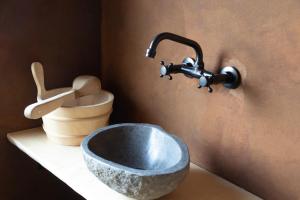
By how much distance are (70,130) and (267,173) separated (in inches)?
21.7

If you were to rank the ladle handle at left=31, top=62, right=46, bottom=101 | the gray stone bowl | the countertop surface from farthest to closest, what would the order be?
the ladle handle at left=31, top=62, right=46, bottom=101 < the countertop surface < the gray stone bowl

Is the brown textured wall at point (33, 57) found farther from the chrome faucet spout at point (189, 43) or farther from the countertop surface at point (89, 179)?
the chrome faucet spout at point (189, 43)

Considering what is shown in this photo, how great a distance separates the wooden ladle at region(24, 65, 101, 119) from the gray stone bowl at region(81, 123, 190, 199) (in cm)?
15

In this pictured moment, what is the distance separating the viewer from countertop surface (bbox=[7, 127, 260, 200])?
892 mm

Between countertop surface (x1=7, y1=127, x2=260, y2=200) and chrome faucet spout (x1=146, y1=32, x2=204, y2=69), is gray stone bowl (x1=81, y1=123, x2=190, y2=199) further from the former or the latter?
chrome faucet spout (x1=146, y1=32, x2=204, y2=69)

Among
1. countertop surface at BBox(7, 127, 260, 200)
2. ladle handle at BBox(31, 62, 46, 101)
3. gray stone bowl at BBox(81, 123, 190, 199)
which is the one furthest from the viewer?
ladle handle at BBox(31, 62, 46, 101)

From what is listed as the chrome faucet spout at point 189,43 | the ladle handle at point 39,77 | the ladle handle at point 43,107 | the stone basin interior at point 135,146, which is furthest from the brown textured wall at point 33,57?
the chrome faucet spout at point 189,43

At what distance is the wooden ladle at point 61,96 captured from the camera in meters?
0.98

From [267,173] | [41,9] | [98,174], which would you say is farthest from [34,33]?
[267,173]

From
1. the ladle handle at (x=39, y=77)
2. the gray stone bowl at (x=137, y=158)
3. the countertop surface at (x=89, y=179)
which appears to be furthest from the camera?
the ladle handle at (x=39, y=77)

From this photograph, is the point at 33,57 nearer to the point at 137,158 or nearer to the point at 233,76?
the point at 137,158

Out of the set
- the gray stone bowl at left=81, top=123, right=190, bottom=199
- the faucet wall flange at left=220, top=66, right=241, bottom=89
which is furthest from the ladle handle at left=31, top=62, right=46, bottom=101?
the faucet wall flange at left=220, top=66, right=241, bottom=89

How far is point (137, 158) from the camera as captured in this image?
1033 mm

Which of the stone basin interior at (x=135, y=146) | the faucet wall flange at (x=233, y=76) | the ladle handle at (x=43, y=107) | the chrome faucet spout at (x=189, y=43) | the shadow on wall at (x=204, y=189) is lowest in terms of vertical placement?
the shadow on wall at (x=204, y=189)
